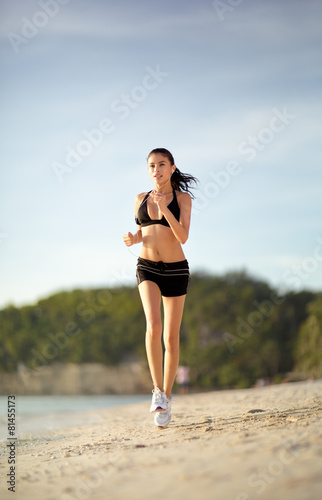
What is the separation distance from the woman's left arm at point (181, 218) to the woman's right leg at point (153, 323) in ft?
1.49

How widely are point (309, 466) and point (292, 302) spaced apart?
35.1 metres

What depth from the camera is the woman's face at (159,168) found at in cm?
463

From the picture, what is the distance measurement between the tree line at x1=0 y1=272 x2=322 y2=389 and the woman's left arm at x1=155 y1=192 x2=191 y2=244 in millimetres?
29952

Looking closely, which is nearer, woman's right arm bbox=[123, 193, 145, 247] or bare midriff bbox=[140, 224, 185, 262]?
bare midriff bbox=[140, 224, 185, 262]

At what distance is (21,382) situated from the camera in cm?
3784

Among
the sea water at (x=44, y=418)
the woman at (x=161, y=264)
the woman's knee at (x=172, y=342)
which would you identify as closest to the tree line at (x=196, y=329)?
the sea water at (x=44, y=418)

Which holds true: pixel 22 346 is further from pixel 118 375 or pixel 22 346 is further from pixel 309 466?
pixel 309 466

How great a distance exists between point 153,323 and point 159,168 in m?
1.28

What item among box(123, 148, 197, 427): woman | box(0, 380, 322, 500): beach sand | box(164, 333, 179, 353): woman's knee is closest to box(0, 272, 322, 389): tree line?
box(164, 333, 179, 353): woman's knee

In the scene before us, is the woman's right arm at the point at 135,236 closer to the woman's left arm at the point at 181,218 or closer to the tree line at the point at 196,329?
the woman's left arm at the point at 181,218

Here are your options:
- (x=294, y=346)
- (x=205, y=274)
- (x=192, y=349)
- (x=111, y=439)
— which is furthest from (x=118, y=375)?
(x=111, y=439)

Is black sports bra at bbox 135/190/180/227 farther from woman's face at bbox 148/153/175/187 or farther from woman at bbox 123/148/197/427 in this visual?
woman's face at bbox 148/153/175/187

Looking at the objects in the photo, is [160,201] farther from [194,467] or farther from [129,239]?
[194,467]

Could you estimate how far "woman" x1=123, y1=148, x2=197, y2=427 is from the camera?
14.6 feet
